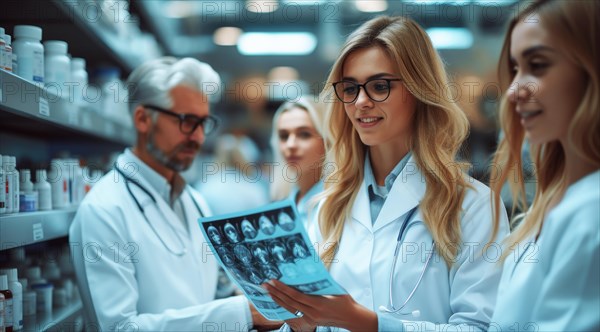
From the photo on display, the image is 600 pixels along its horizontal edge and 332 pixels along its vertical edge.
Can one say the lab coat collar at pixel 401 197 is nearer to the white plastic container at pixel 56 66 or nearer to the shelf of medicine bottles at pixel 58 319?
the shelf of medicine bottles at pixel 58 319

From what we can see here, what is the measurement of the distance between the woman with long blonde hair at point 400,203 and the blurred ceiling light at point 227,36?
4754mm

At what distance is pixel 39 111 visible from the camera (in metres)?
1.96

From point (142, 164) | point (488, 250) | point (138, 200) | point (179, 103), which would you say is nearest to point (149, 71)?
point (179, 103)

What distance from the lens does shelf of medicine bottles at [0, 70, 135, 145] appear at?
1.73m

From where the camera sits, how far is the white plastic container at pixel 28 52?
2.00 meters

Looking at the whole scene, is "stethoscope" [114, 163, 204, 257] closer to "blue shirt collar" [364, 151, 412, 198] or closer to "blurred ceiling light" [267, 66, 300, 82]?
"blue shirt collar" [364, 151, 412, 198]

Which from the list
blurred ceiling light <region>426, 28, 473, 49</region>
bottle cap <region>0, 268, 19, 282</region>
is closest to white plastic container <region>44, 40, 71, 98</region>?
bottle cap <region>0, 268, 19, 282</region>

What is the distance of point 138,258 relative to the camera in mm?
2156

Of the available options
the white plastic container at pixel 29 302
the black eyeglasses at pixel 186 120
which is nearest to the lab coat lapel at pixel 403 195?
the black eyeglasses at pixel 186 120

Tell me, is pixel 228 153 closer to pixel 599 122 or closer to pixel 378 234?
pixel 378 234

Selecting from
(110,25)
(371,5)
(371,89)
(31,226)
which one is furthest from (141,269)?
(371,5)

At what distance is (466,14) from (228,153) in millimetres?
2922

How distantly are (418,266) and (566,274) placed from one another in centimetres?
57

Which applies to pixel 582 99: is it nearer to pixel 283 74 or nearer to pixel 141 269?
pixel 141 269
